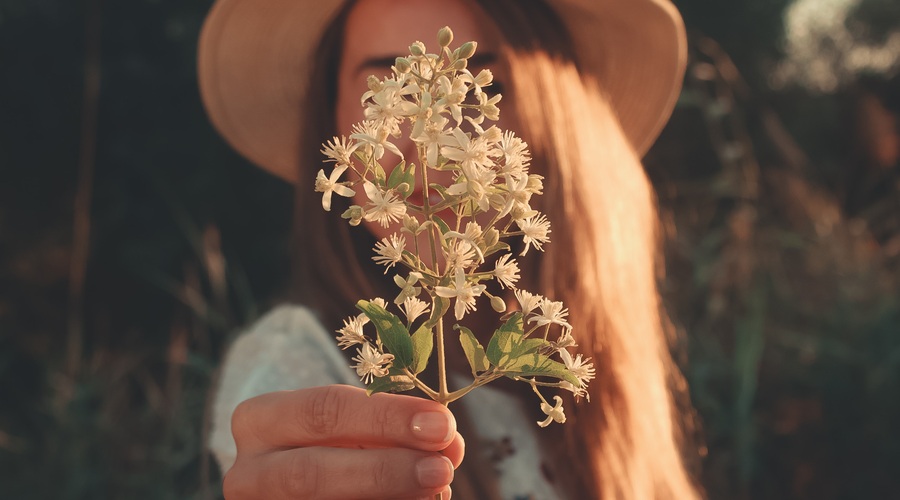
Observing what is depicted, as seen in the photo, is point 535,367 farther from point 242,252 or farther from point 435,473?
point 242,252

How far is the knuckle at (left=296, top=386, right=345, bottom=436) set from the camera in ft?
2.22

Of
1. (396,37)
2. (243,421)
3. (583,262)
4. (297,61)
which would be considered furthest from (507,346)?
(297,61)

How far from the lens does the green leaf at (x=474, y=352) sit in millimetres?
523

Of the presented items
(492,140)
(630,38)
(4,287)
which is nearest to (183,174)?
(4,287)

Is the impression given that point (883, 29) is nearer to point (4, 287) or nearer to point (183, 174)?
point (183, 174)

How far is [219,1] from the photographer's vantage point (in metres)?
1.53

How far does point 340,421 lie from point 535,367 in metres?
0.21

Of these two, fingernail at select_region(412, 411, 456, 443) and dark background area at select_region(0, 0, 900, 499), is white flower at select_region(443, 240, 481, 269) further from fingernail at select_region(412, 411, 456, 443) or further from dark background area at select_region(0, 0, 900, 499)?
dark background area at select_region(0, 0, 900, 499)

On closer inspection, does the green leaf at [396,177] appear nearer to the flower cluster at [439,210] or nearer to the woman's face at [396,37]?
the flower cluster at [439,210]

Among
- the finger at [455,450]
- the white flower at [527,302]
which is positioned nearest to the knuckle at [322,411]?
the finger at [455,450]

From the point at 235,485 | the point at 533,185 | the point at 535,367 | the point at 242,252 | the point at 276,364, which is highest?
the point at 533,185

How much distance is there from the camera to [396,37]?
1165mm

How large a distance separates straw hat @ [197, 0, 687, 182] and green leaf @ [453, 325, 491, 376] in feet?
3.35

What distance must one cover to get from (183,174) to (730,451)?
2.98 meters
